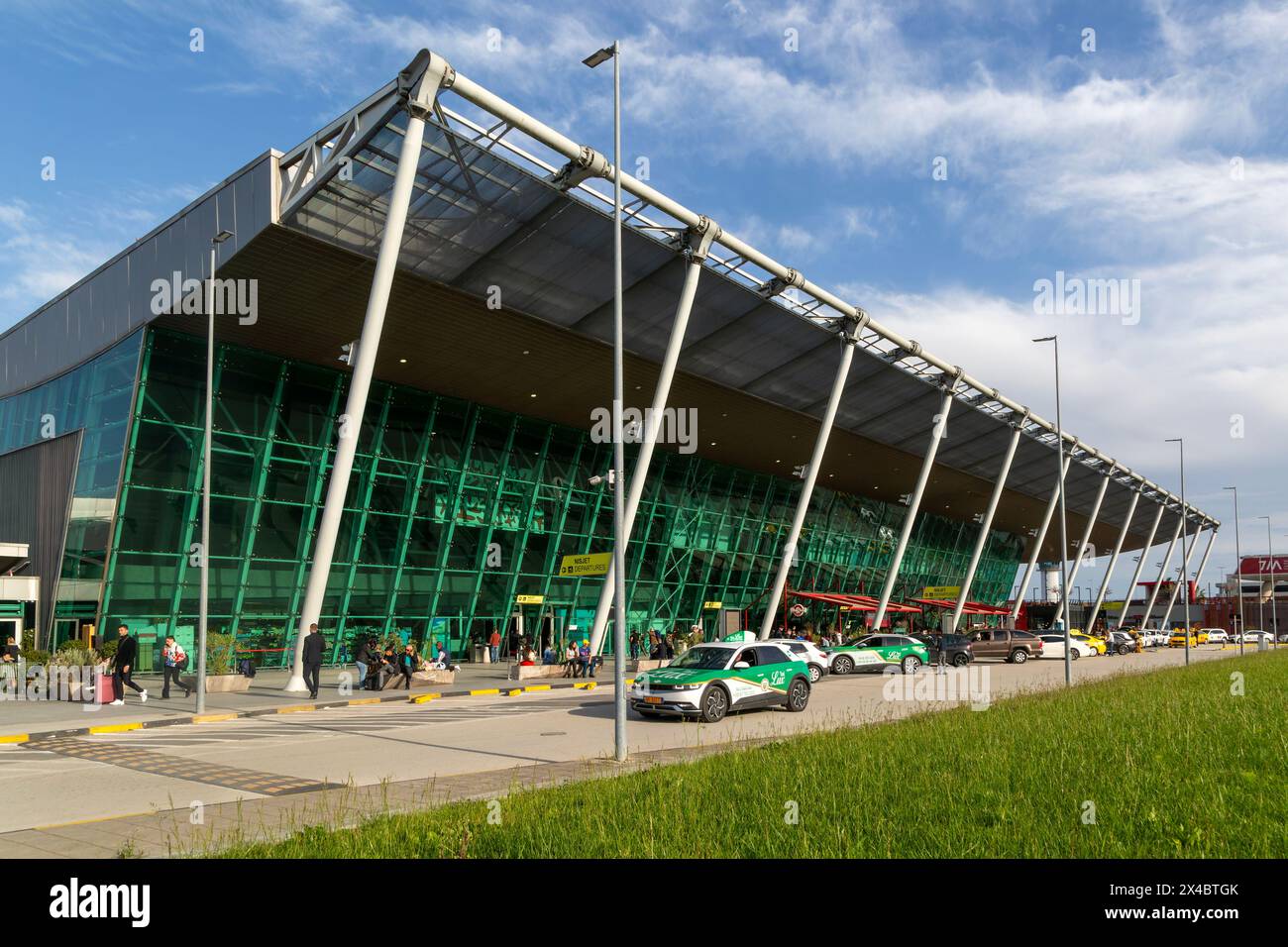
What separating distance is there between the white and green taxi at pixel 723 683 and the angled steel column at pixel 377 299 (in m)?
10.2

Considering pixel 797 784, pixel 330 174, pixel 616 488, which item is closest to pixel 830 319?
pixel 330 174

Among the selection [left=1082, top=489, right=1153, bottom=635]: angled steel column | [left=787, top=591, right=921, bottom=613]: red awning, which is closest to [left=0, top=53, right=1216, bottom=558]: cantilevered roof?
[left=787, top=591, right=921, bottom=613]: red awning

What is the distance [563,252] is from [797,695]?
1558 centimetres

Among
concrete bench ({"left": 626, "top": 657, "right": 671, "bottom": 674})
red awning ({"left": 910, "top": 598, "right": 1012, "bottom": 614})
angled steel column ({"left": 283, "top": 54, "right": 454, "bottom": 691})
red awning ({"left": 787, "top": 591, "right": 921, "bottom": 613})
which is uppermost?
angled steel column ({"left": 283, "top": 54, "right": 454, "bottom": 691})

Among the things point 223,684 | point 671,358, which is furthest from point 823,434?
point 223,684

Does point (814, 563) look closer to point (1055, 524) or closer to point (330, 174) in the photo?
point (1055, 524)

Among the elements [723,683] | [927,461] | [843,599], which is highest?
[927,461]

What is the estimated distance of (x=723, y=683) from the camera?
19094 mm

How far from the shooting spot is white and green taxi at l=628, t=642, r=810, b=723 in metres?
18.7

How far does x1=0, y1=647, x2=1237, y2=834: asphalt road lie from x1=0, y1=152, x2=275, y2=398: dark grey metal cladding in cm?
1314

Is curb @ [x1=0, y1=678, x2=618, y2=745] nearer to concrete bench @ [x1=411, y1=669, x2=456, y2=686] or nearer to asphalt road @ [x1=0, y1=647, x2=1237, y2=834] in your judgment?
asphalt road @ [x1=0, y1=647, x2=1237, y2=834]

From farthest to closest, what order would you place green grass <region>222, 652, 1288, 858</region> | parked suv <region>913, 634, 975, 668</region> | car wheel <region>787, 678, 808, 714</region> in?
parked suv <region>913, 634, 975, 668</region>
car wheel <region>787, 678, 808, 714</region>
green grass <region>222, 652, 1288, 858</region>

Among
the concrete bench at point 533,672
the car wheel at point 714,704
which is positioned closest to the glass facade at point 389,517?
the concrete bench at point 533,672

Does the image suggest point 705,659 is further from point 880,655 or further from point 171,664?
point 880,655
